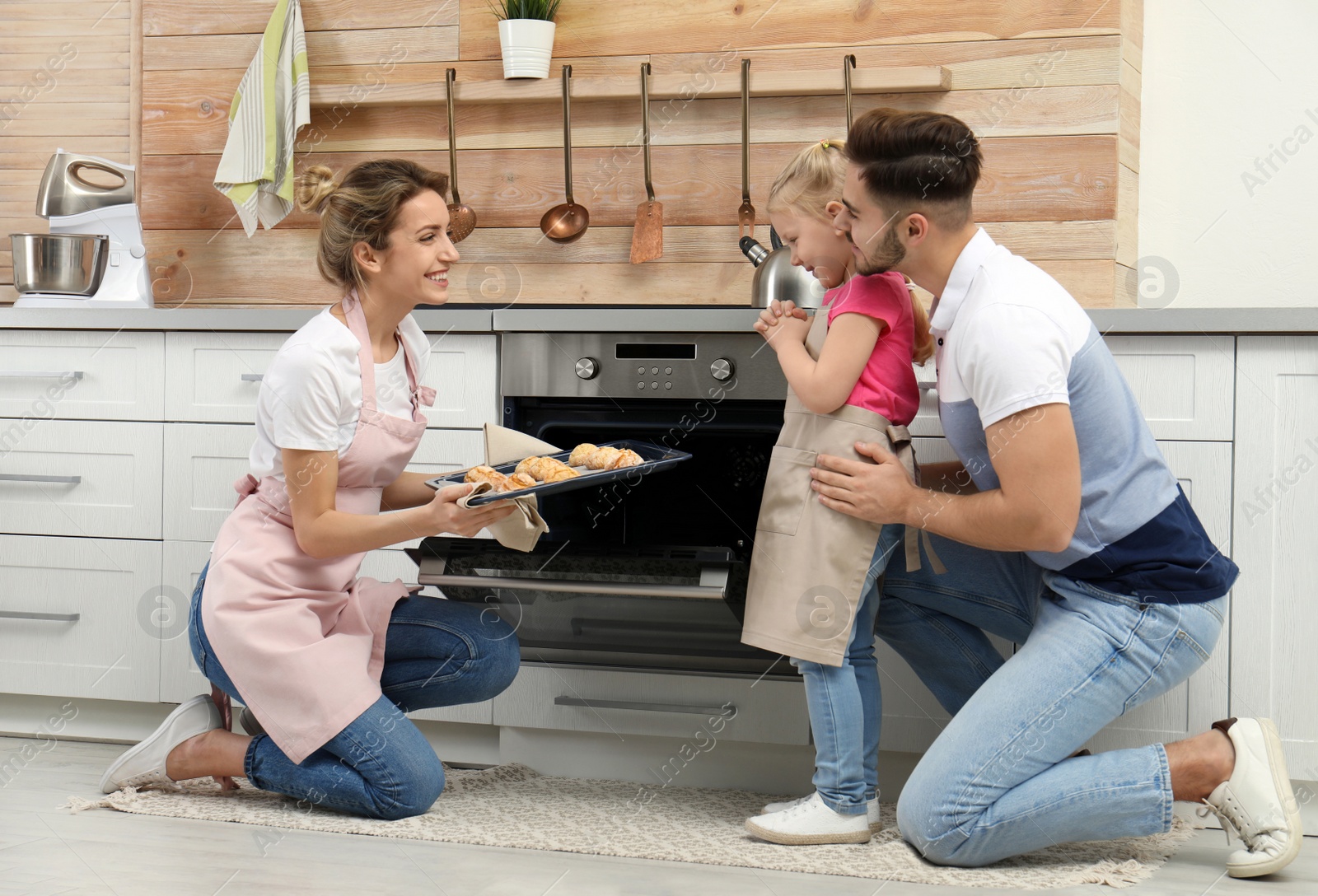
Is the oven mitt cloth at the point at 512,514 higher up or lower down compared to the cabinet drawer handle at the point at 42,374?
lower down

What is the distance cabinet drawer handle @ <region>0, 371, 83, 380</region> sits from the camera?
2.19 meters

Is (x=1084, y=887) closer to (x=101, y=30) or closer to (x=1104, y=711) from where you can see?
(x=1104, y=711)

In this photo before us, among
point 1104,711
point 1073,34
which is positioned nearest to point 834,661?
point 1104,711

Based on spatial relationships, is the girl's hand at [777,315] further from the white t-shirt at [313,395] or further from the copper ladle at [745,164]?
the copper ladle at [745,164]

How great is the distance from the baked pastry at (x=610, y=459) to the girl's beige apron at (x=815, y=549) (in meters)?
0.21

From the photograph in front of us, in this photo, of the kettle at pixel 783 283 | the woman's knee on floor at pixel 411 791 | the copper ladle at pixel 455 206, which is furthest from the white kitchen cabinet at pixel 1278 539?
the copper ladle at pixel 455 206

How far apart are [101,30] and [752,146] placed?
157cm

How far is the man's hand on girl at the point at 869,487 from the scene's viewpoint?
1.53 metres

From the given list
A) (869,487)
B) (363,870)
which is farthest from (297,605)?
(869,487)

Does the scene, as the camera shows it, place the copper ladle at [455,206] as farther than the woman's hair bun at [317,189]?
Yes

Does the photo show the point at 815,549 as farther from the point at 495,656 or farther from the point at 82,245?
the point at 82,245

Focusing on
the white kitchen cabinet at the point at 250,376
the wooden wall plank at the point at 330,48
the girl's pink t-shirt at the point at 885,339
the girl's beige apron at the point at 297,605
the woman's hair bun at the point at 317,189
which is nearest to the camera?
the girl's pink t-shirt at the point at 885,339

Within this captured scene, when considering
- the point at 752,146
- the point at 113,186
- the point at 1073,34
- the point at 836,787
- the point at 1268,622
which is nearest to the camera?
the point at 836,787

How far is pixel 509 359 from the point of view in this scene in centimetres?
203
